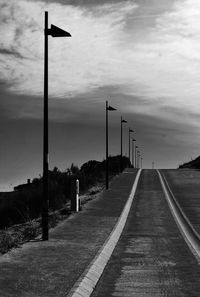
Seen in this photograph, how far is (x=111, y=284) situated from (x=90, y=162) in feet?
315

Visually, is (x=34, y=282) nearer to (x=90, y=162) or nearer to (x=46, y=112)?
(x=46, y=112)

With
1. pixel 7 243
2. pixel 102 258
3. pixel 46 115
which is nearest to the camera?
pixel 102 258

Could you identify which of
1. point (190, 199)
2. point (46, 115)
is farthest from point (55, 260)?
point (190, 199)

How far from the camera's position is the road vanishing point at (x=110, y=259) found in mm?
9031

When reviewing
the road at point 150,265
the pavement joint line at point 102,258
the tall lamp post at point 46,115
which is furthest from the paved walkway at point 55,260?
the road at point 150,265

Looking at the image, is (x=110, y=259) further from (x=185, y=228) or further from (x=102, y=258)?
(x=185, y=228)

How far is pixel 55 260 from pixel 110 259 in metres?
1.50

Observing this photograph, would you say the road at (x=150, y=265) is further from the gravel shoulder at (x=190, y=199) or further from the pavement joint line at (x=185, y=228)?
the gravel shoulder at (x=190, y=199)

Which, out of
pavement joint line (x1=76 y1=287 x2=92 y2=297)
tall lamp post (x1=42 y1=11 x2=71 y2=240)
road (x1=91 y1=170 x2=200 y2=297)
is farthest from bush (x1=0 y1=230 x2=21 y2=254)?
pavement joint line (x1=76 y1=287 x2=92 y2=297)

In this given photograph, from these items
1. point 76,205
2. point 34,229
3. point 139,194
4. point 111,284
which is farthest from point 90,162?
point 111,284

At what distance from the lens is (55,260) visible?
38.0 feet

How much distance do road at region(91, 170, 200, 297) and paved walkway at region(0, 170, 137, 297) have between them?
634 millimetres

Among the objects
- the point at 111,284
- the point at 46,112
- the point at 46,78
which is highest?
the point at 46,78

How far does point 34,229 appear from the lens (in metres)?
16.8
